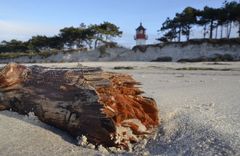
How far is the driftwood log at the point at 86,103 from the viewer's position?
5.89m

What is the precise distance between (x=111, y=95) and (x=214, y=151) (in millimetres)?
1755

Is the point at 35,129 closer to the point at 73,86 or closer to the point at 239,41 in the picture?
the point at 73,86

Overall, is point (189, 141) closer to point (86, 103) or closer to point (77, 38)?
point (86, 103)

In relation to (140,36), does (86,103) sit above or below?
below

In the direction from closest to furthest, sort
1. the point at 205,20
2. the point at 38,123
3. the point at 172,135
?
1. the point at 172,135
2. the point at 38,123
3. the point at 205,20

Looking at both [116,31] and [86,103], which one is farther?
[116,31]

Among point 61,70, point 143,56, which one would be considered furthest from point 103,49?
point 61,70

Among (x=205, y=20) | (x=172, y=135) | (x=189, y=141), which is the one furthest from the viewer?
(x=205, y=20)

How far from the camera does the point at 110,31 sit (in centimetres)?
5534

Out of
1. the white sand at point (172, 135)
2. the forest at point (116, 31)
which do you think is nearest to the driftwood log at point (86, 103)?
the white sand at point (172, 135)

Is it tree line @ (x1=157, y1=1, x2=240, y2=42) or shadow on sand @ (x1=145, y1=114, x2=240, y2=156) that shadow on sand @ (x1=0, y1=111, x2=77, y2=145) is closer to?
shadow on sand @ (x1=145, y1=114, x2=240, y2=156)

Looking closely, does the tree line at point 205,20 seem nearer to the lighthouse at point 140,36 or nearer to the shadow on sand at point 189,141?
the lighthouse at point 140,36

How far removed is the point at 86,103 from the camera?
6.12 meters

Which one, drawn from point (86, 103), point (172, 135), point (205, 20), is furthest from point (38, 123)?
point (205, 20)
